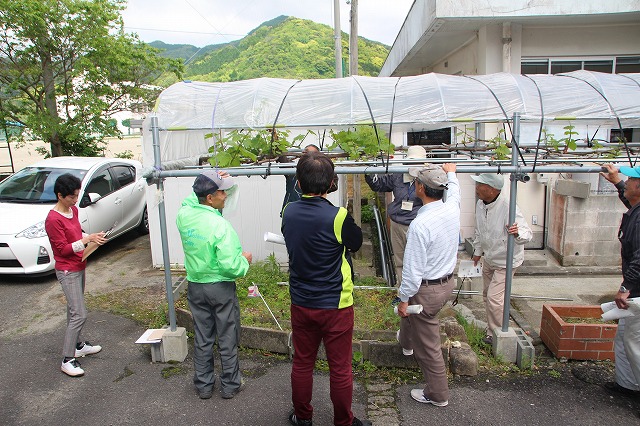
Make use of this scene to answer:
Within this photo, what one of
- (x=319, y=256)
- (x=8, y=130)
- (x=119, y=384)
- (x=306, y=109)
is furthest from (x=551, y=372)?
(x=8, y=130)

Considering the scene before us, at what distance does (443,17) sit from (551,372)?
17.2 feet

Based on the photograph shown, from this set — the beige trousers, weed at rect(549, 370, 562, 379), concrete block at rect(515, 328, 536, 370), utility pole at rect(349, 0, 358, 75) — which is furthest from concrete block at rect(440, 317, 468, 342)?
utility pole at rect(349, 0, 358, 75)

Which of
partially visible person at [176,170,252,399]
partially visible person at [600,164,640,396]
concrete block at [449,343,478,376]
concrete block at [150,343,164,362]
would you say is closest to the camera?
partially visible person at [600,164,640,396]

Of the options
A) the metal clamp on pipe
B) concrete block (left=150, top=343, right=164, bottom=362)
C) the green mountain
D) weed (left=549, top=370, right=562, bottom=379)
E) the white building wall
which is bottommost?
weed (left=549, top=370, right=562, bottom=379)

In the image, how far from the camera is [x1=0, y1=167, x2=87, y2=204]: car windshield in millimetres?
7074

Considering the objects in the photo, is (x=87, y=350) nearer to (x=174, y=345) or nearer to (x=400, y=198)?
(x=174, y=345)

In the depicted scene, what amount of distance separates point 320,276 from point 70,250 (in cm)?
238

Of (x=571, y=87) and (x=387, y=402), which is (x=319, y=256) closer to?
(x=387, y=402)

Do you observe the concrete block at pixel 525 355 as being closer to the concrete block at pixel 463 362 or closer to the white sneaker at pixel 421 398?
the concrete block at pixel 463 362

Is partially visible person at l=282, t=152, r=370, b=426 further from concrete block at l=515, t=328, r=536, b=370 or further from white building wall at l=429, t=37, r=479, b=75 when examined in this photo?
white building wall at l=429, t=37, r=479, b=75

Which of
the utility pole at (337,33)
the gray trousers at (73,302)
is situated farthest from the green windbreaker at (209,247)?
the utility pole at (337,33)

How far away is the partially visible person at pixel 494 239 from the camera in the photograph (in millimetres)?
4207

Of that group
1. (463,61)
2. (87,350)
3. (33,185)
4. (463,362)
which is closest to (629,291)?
(463,362)

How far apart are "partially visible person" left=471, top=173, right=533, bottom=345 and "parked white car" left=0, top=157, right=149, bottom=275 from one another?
14.3 feet
